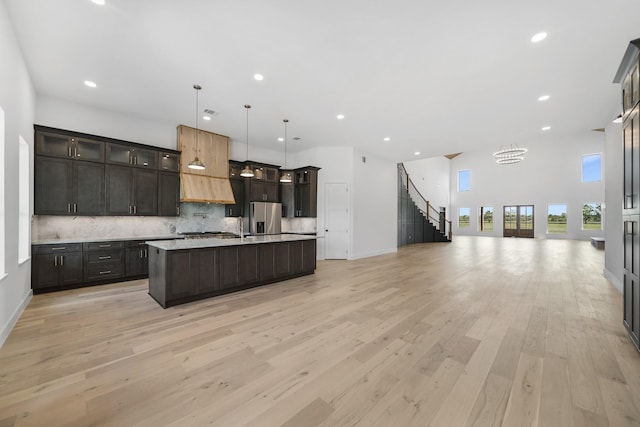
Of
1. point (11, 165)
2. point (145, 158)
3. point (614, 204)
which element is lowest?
point (614, 204)

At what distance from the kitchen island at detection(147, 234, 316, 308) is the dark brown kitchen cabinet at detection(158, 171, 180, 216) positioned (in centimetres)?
171

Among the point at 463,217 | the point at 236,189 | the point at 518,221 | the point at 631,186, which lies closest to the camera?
the point at 631,186

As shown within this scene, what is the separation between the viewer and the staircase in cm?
1230

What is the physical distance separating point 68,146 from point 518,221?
20.3m

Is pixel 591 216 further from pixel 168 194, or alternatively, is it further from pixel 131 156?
pixel 131 156

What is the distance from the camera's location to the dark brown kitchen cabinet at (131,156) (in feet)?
17.4

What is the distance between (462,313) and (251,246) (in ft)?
11.4

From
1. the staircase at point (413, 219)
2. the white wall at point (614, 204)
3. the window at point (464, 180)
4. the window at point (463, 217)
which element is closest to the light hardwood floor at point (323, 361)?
the white wall at point (614, 204)

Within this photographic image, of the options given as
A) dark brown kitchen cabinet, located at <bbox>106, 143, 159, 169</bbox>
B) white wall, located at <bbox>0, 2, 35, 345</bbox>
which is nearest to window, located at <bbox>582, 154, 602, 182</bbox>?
dark brown kitchen cabinet, located at <bbox>106, 143, 159, 169</bbox>

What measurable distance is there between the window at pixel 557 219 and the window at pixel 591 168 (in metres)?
1.75

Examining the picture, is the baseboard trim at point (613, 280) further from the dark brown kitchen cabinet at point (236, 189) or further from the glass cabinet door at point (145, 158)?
the glass cabinet door at point (145, 158)

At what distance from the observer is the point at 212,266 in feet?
13.6

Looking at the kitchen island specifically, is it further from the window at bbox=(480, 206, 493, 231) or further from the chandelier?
the window at bbox=(480, 206, 493, 231)

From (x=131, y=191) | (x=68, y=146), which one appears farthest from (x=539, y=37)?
(x=68, y=146)
